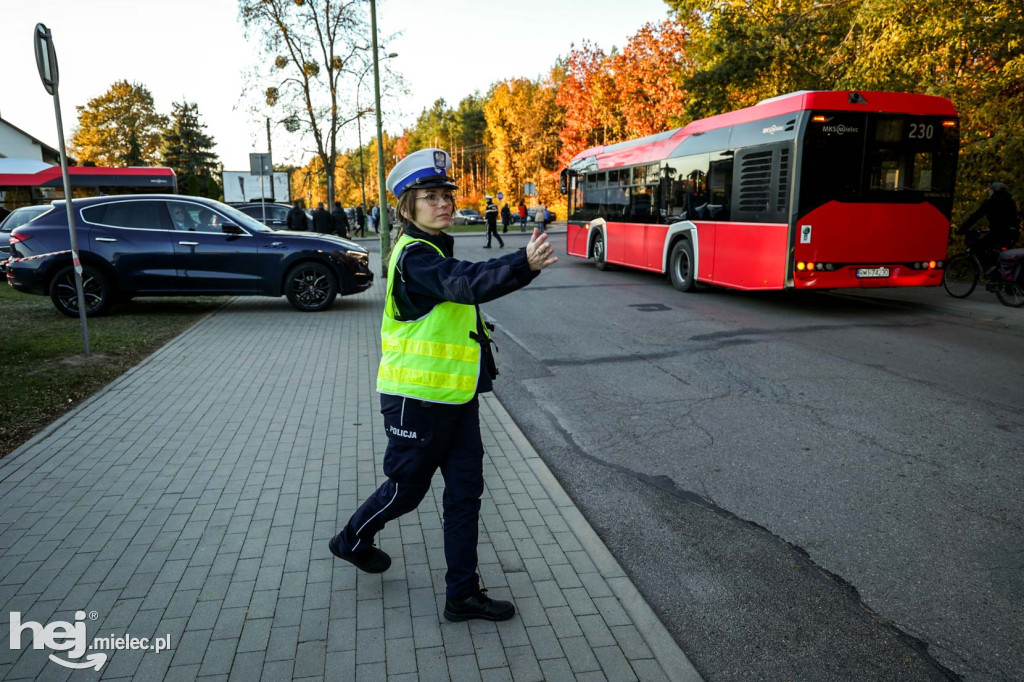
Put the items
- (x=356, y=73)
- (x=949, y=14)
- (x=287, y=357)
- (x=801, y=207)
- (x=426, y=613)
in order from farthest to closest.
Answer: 1. (x=356, y=73)
2. (x=949, y=14)
3. (x=801, y=207)
4. (x=287, y=357)
5. (x=426, y=613)

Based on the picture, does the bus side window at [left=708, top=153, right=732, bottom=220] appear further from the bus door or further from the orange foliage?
the orange foliage

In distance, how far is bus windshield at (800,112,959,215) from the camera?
10.7 m

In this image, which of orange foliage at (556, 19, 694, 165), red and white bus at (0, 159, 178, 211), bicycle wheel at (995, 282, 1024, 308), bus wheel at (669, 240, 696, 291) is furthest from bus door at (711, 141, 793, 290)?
red and white bus at (0, 159, 178, 211)

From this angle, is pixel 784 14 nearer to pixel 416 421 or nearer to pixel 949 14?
pixel 949 14

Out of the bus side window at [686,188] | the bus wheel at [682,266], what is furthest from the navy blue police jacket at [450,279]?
the bus wheel at [682,266]

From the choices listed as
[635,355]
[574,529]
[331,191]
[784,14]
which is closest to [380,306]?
[635,355]

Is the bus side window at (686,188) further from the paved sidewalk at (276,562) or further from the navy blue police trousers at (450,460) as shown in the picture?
the navy blue police trousers at (450,460)

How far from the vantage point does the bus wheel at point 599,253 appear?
19250mm

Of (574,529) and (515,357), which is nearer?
(574,529)

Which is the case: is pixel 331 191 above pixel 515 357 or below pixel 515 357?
above

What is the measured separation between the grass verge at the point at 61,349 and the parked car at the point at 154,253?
527 millimetres

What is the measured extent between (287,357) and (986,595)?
23.4 ft

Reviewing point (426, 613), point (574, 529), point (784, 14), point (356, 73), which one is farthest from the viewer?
point (356, 73)

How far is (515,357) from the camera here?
8.70m
